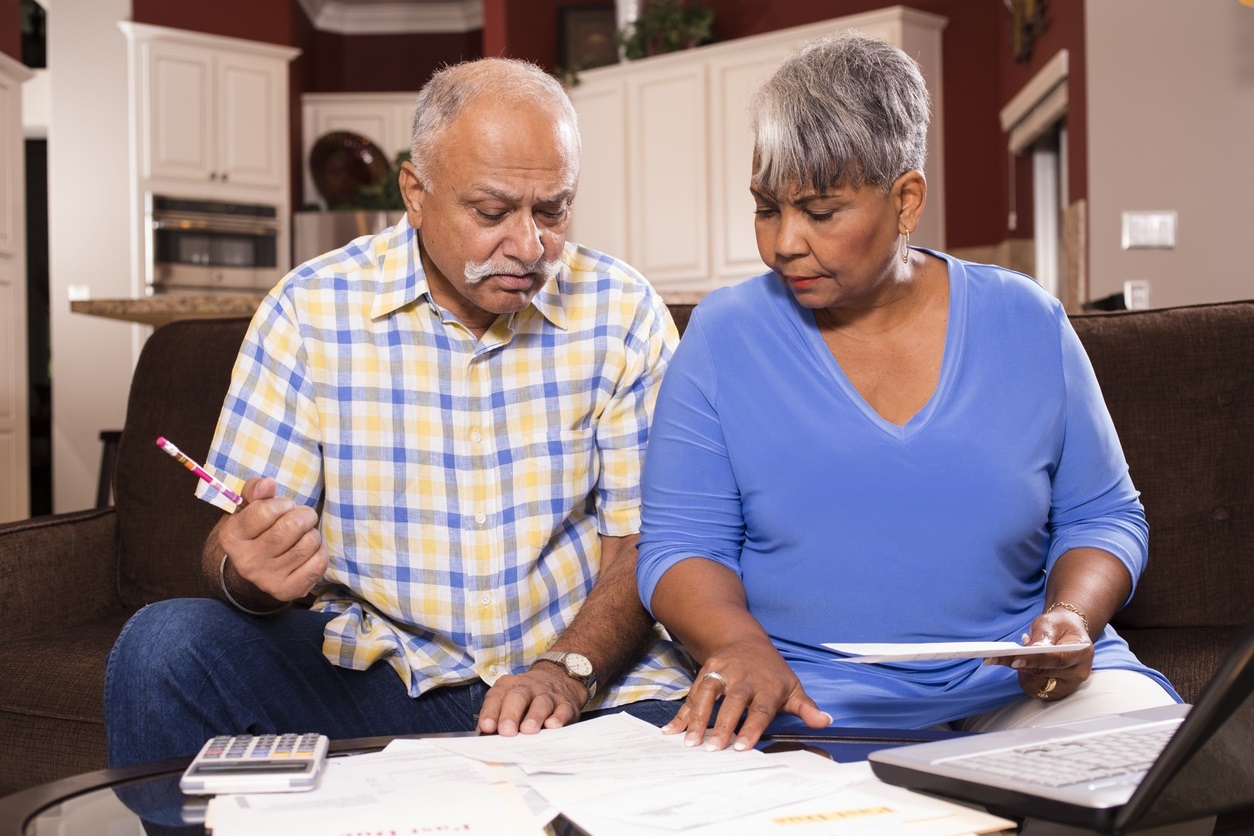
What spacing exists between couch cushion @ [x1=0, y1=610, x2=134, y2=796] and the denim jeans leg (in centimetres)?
52

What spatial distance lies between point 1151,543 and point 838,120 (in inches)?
40.1

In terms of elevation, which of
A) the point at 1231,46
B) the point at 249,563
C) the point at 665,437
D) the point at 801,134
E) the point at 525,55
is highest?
the point at 525,55

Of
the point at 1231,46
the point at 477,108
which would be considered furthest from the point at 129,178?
the point at 477,108

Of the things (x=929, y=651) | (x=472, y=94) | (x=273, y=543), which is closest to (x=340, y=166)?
(x=472, y=94)

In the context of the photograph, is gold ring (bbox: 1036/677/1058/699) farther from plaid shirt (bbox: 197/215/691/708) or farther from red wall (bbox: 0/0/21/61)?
red wall (bbox: 0/0/21/61)

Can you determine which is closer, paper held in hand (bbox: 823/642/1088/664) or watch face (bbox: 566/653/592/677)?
paper held in hand (bbox: 823/642/1088/664)

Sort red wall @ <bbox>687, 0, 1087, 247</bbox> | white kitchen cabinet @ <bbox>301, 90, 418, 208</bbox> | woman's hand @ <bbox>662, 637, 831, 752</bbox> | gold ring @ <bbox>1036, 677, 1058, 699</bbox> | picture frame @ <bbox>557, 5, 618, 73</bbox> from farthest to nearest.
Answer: white kitchen cabinet @ <bbox>301, 90, 418, 208</bbox> → picture frame @ <bbox>557, 5, 618, 73</bbox> → red wall @ <bbox>687, 0, 1087, 247</bbox> → gold ring @ <bbox>1036, 677, 1058, 699</bbox> → woman's hand @ <bbox>662, 637, 831, 752</bbox>

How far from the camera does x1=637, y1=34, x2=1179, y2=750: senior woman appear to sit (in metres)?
1.31

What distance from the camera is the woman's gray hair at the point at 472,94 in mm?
1499

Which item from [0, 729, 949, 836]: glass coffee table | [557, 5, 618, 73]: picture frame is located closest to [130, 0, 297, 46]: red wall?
[557, 5, 618, 73]: picture frame

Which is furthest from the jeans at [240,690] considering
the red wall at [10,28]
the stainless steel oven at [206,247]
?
the stainless steel oven at [206,247]

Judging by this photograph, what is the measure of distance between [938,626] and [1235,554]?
851mm

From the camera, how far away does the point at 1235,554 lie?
6.32 ft

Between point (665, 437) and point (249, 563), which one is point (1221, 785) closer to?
point (665, 437)
